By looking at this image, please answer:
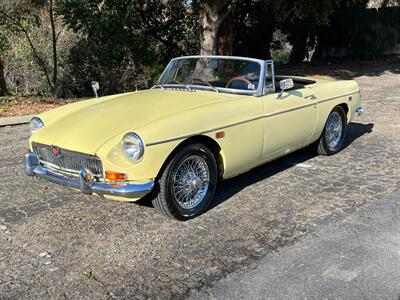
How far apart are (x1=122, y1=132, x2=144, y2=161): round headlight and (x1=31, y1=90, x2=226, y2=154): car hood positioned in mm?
157

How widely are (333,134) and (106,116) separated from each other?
10.6 feet

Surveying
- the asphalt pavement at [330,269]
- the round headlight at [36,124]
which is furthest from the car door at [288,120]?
the round headlight at [36,124]

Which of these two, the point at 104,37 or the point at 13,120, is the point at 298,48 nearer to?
the point at 104,37

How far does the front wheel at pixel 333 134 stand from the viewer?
6078 mm

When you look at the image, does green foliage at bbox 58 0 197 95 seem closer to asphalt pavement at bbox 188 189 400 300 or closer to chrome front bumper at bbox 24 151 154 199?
chrome front bumper at bbox 24 151 154 199

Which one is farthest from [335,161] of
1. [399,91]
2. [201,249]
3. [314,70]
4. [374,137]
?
[314,70]

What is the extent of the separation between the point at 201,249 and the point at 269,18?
51.2ft

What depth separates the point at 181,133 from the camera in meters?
4.03

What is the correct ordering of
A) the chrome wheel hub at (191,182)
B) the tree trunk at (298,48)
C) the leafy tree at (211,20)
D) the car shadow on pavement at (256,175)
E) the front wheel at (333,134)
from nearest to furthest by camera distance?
the chrome wheel hub at (191,182) < the car shadow on pavement at (256,175) < the front wheel at (333,134) < the leafy tree at (211,20) < the tree trunk at (298,48)

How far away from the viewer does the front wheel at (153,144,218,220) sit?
4035 mm

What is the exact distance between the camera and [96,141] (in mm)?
3998

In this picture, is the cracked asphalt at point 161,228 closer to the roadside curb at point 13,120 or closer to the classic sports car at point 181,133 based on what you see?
the classic sports car at point 181,133

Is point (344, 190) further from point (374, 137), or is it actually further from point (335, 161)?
point (374, 137)

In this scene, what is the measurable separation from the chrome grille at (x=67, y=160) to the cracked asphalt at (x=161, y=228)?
49 cm
